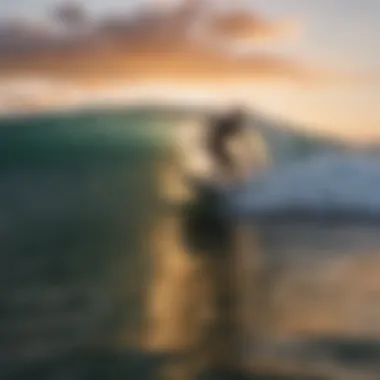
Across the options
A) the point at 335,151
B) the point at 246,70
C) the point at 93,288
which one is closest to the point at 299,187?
the point at 335,151

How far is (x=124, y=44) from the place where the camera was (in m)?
0.91

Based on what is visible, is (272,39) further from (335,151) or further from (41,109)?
(41,109)

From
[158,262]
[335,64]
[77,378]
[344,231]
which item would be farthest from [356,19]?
[77,378]

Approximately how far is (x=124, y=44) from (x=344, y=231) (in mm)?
377

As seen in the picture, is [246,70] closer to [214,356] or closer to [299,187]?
[299,187]

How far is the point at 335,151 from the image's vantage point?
90 cm

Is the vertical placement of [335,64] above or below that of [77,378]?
above

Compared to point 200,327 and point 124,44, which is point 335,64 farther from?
point 200,327

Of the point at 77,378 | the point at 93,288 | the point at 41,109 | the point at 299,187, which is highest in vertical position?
the point at 41,109

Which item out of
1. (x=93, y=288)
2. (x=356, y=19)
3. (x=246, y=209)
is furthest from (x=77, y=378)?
(x=356, y=19)

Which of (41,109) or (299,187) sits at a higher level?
(41,109)

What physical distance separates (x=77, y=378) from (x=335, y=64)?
523mm

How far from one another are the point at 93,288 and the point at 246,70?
345 millimetres

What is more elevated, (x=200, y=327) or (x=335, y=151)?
(x=335, y=151)
